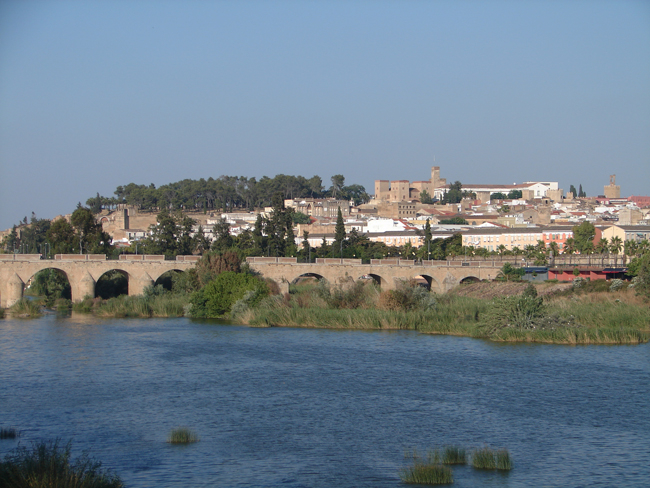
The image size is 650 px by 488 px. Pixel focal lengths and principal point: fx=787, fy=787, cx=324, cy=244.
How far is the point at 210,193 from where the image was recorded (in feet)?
493

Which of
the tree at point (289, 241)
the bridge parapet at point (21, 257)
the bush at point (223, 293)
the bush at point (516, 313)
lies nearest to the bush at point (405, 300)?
the bush at point (516, 313)

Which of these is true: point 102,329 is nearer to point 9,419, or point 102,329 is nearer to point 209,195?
point 9,419

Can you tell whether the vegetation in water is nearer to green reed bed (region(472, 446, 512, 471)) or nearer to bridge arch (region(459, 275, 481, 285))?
bridge arch (region(459, 275, 481, 285))

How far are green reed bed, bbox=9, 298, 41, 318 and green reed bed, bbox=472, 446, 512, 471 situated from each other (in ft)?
113

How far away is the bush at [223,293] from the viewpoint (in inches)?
1662

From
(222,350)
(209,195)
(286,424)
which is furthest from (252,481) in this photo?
(209,195)

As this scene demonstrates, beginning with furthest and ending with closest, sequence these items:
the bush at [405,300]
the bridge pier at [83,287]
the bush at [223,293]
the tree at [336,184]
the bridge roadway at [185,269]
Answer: the tree at [336,184] < the bridge pier at [83,287] < the bridge roadway at [185,269] < the bush at [223,293] < the bush at [405,300]

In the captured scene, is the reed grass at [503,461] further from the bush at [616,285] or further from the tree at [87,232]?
the tree at [87,232]

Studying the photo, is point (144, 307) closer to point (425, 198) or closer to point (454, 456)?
point (454, 456)

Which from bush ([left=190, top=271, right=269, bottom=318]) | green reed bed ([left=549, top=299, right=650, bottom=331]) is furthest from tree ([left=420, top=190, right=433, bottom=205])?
green reed bed ([left=549, top=299, right=650, bottom=331])

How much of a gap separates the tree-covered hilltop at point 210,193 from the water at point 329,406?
115m

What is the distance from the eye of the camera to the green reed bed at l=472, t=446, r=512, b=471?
15.5 meters

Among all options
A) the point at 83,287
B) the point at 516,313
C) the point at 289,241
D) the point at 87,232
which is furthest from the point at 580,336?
the point at 87,232

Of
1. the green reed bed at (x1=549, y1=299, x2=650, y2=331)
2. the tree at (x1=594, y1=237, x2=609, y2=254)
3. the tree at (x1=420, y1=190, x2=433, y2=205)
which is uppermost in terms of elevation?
the tree at (x1=420, y1=190, x2=433, y2=205)
